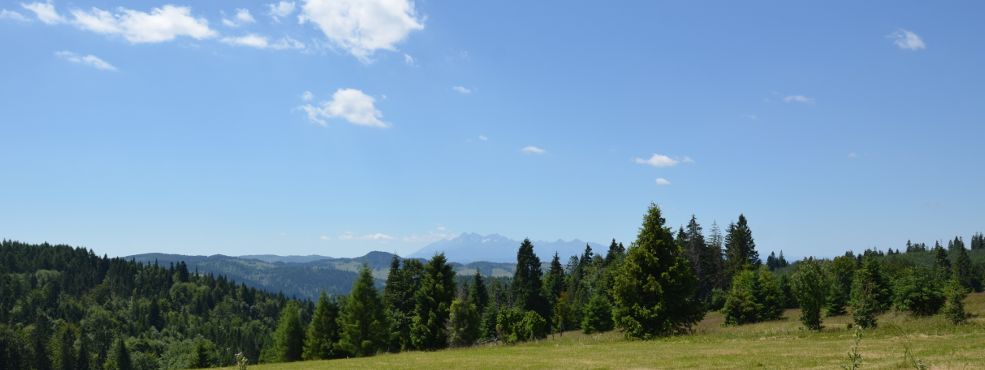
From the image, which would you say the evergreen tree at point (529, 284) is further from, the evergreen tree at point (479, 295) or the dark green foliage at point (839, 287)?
the dark green foliage at point (839, 287)

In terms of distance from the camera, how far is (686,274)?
145ft

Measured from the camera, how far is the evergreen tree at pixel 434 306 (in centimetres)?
5622

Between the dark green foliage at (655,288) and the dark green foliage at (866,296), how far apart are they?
35.0 ft

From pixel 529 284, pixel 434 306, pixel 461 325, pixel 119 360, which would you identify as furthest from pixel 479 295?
pixel 119 360

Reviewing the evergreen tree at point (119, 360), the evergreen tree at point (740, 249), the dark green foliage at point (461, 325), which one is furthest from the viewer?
the evergreen tree at point (119, 360)

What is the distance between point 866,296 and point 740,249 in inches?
2742

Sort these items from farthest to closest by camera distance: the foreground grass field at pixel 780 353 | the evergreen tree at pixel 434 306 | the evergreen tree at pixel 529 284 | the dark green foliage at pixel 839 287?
the evergreen tree at pixel 529 284
the dark green foliage at pixel 839 287
the evergreen tree at pixel 434 306
the foreground grass field at pixel 780 353

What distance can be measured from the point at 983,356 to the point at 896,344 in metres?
7.20

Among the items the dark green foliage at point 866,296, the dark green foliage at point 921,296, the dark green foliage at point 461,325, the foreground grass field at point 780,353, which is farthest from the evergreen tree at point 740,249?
the foreground grass field at point 780,353

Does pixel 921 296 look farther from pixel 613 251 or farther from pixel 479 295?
pixel 613 251

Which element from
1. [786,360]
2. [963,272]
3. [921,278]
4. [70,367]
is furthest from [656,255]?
[70,367]

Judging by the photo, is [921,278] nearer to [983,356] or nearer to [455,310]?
[455,310]

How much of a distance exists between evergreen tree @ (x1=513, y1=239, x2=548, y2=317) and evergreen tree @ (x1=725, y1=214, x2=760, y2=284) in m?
37.5

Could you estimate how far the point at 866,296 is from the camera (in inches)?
1956
